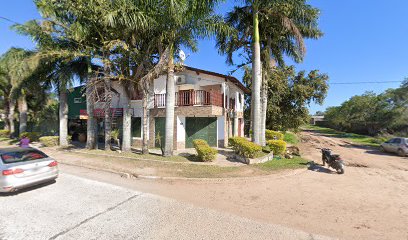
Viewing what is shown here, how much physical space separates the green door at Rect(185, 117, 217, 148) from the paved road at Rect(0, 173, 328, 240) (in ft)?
27.9

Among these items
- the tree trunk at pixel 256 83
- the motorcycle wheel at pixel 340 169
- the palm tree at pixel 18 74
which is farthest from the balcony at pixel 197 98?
the palm tree at pixel 18 74

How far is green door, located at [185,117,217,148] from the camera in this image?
46.1 feet

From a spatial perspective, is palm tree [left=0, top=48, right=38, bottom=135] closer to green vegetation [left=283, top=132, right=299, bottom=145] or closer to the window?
the window

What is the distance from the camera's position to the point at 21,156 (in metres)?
5.78

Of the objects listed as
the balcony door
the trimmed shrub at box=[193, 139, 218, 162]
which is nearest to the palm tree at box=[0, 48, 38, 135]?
the balcony door

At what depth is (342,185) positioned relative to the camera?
22.9 feet

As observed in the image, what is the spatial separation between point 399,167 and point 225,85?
1156 centimetres

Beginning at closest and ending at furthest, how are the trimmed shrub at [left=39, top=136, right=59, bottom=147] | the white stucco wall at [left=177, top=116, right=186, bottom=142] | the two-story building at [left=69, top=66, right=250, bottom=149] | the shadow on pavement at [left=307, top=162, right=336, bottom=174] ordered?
the shadow on pavement at [left=307, top=162, right=336, bottom=174], the two-story building at [left=69, top=66, right=250, bottom=149], the white stucco wall at [left=177, top=116, right=186, bottom=142], the trimmed shrub at [left=39, top=136, right=59, bottom=147]

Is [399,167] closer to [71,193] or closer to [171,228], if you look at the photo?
[171,228]

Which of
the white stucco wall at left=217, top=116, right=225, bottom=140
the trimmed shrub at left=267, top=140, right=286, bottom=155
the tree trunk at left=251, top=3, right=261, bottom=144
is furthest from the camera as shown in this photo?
the white stucco wall at left=217, top=116, right=225, bottom=140

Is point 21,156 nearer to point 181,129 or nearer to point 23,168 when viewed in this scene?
point 23,168

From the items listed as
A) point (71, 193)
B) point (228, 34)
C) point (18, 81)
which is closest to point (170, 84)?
point (228, 34)

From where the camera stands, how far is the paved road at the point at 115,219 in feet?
12.0

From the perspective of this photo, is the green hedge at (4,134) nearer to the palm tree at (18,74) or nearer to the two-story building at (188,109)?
the palm tree at (18,74)
